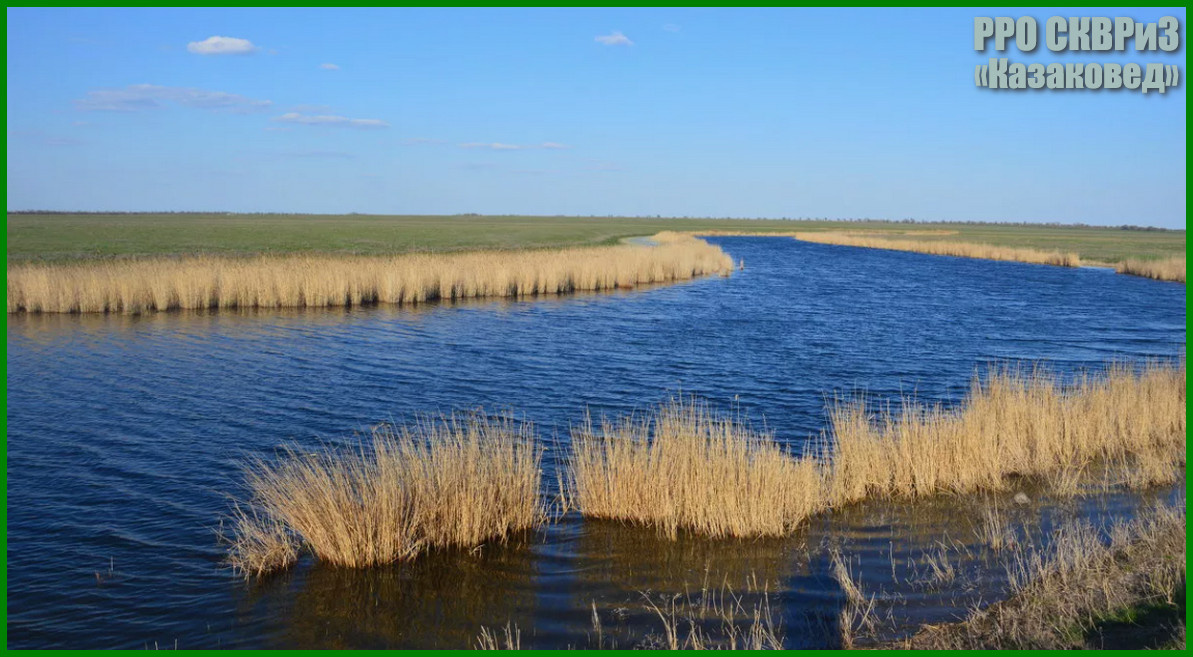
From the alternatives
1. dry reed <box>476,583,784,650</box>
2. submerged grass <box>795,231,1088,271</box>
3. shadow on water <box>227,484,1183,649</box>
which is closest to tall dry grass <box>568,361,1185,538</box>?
shadow on water <box>227,484,1183,649</box>

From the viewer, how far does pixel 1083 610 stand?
547 cm

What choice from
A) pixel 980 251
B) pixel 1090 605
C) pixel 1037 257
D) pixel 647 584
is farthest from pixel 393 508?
pixel 980 251

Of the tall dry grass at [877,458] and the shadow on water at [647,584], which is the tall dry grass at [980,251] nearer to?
the tall dry grass at [877,458]

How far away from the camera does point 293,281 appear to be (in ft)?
80.5

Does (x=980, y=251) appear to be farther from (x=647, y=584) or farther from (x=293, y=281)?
(x=647, y=584)

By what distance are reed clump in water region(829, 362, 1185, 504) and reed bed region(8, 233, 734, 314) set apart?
740 inches

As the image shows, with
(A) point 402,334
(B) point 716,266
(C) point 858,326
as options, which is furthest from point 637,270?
(A) point 402,334

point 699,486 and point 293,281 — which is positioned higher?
point 293,281

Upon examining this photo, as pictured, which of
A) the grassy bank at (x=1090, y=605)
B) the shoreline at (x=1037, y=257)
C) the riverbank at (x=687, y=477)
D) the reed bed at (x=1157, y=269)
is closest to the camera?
the grassy bank at (x=1090, y=605)

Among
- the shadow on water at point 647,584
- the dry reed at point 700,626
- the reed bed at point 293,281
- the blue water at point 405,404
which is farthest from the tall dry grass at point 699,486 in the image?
the reed bed at point 293,281

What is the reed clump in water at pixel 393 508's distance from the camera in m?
6.89

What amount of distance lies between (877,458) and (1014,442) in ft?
6.09

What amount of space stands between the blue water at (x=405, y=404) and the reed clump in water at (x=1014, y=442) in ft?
2.25

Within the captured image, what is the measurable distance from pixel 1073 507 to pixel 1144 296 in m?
29.9
